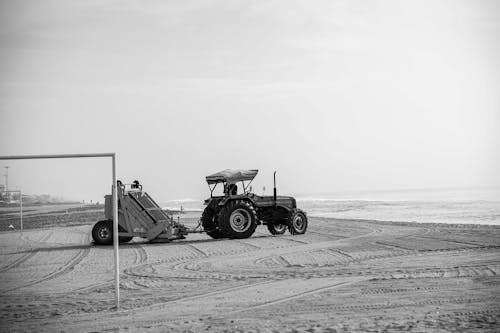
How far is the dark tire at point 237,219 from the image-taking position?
59.9 ft

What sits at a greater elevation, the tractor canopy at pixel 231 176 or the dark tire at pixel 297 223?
the tractor canopy at pixel 231 176

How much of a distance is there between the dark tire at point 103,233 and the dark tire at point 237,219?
3038 mm

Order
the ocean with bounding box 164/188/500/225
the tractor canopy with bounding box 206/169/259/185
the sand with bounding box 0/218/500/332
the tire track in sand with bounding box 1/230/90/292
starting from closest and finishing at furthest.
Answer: the sand with bounding box 0/218/500/332
the tire track in sand with bounding box 1/230/90/292
the tractor canopy with bounding box 206/169/259/185
the ocean with bounding box 164/188/500/225

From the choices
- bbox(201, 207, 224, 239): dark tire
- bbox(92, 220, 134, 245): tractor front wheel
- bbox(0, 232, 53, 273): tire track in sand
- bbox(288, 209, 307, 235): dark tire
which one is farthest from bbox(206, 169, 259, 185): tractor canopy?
bbox(0, 232, 53, 273): tire track in sand

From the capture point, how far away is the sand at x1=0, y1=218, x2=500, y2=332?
7.43m

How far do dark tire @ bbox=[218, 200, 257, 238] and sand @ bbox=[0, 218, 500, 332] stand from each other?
0.91m

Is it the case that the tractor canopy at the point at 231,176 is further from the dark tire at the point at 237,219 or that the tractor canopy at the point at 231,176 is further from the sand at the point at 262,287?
the sand at the point at 262,287

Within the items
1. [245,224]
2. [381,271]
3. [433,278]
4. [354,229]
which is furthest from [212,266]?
[354,229]

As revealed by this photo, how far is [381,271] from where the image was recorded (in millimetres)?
11438

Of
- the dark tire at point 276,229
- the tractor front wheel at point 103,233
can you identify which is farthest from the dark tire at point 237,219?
the tractor front wheel at point 103,233

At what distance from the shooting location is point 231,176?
736 inches

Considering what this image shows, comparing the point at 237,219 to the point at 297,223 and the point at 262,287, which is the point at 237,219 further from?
the point at 262,287

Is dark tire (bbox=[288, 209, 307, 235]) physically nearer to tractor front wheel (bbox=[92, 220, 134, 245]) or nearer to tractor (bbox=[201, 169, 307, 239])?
tractor (bbox=[201, 169, 307, 239])

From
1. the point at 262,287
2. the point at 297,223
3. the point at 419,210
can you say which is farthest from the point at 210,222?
the point at 419,210
